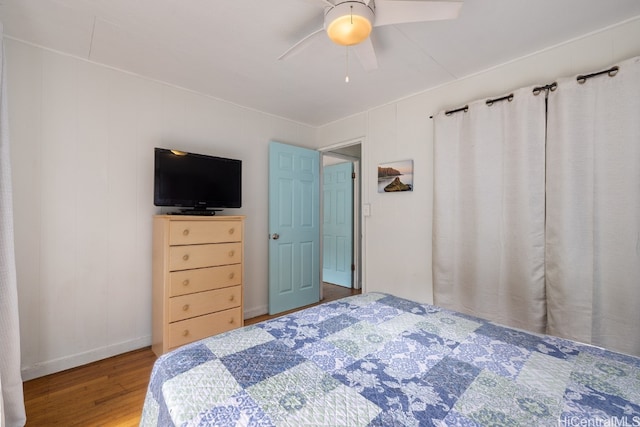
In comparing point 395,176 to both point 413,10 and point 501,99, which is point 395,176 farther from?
point 413,10

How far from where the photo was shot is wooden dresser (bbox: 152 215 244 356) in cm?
224

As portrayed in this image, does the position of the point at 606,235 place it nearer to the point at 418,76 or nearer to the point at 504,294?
the point at 504,294

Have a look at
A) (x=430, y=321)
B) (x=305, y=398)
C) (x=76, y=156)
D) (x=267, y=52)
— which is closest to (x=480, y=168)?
(x=430, y=321)

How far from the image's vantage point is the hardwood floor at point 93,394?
1625mm

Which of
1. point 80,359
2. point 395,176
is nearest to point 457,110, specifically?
point 395,176

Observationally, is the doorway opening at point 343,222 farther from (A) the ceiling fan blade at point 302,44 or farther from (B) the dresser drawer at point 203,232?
(A) the ceiling fan blade at point 302,44

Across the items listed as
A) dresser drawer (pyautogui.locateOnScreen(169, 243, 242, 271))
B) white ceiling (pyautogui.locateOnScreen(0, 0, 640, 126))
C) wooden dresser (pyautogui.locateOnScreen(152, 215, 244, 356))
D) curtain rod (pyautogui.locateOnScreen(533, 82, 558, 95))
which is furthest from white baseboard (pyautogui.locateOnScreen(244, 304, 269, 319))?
curtain rod (pyautogui.locateOnScreen(533, 82, 558, 95))

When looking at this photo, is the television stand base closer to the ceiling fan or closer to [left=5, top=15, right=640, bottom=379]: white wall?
[left=5, top=15, right=640, bottom=379]: white wall

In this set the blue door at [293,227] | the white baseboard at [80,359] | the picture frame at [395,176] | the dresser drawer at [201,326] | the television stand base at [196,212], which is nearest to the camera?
the white baseboard at [80,359]

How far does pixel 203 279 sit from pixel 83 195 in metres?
1.13

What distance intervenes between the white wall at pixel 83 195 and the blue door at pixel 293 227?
1.00 meters

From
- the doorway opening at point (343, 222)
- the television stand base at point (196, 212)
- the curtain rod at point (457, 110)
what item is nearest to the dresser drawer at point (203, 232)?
the television stand base at point (196, 212)

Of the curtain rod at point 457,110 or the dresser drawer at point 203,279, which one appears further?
the curtain rod at point 457,110

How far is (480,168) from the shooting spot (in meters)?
2.30
